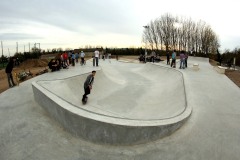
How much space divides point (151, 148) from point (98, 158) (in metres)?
1.48

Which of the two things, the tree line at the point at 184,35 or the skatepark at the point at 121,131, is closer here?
the skatepark at the point at 121,131

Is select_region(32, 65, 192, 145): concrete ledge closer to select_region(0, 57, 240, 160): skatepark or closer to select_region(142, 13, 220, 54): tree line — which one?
select_region(0, 57, 240, 160): skatepark

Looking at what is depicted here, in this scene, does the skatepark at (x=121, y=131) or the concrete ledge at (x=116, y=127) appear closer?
the skatepark at (x=121, y=131)

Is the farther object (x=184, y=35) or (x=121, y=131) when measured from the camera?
(x=184, y=35)

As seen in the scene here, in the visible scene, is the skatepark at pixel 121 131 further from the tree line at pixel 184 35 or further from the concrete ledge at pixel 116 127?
the tree line at pixel 184 35

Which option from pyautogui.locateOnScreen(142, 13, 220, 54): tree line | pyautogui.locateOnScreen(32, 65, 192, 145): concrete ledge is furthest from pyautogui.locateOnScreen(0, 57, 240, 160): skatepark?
pyautogui.locateOnScreen(142, 13, 220, 54): tree line

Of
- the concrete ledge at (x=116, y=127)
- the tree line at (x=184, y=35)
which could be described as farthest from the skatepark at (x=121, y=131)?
the tree line at (x=184, y=35)

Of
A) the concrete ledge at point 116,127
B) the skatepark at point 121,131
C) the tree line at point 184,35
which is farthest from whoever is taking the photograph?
the tree line at point 184,35

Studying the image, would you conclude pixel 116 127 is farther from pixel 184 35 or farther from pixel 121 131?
pixel 184 35

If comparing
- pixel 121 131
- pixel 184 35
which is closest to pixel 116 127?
pixel 121 131

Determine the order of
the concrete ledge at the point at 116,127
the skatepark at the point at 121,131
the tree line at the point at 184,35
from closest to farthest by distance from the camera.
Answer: the skatepark at the point at 121,131
the concrete ledge at the point at 116,127
the tree line at the point at 184,35

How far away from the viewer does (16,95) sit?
38.6 feet

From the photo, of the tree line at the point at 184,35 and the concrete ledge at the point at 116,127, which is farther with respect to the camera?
the tree line at the point at 184,35

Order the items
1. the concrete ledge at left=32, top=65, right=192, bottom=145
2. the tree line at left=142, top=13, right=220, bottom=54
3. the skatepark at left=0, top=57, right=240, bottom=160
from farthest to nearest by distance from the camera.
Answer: the tree line at left=142, top=13, right=220, bottom=54 < the concrete ledge at left=32, top=65, right=192, bottom=145 < the skatepark at left=0, top=57, right=240, bottom=160
